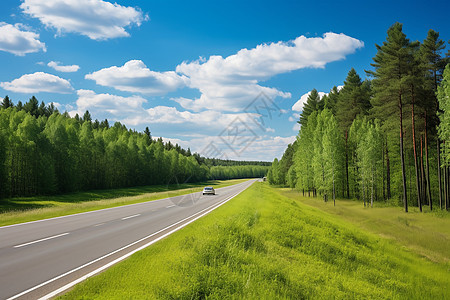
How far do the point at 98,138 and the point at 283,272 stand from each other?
6480 cm

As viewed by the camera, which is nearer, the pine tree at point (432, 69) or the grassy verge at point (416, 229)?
the grassy verge at point (416, 229)

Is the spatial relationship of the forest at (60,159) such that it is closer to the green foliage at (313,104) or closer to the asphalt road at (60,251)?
the asphalt road at (60,251)

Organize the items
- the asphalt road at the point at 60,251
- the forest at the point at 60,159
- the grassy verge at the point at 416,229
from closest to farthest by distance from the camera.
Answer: the asphalt road at the point at 60,251 → the grassy verge at the point at 416,229 → the forest at the point at 60,159

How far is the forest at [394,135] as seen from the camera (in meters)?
28.3

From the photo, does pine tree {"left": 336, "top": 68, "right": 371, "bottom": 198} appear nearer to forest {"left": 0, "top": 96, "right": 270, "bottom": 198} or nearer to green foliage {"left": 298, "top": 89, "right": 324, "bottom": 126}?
green foliage {"left": 298, "top": 89, "right": 324, "bottom": 126}

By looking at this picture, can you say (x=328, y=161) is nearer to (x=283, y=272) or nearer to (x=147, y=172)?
(x=283, y=272)

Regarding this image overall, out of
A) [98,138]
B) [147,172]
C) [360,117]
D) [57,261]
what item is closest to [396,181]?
[360,117]

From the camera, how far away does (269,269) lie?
827 centimetres

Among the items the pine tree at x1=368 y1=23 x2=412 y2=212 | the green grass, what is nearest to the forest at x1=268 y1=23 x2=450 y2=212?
the pine tree at x1=368 y1=23 x2=412 y2=212

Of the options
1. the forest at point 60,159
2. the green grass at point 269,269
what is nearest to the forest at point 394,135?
the green grass at point 269,269

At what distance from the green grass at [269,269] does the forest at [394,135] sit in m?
15.3

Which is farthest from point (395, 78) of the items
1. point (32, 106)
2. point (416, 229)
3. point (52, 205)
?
point (32, 106)

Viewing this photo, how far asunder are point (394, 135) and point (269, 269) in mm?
29361

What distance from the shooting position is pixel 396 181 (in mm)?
38469
